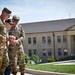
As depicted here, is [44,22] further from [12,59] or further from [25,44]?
[12,59]

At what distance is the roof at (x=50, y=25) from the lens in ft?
241

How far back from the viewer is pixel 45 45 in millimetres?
73875

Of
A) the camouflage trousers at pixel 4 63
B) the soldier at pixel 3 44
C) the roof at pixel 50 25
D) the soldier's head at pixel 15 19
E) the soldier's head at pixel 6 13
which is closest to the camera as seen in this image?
the soldier at pixel 3 44

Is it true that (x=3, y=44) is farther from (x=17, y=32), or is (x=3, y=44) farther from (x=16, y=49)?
(x=17, y=32)

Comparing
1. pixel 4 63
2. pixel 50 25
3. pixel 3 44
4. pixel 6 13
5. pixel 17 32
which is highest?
pixel 50 25

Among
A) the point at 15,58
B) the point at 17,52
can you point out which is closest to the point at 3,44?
the point at 15,58

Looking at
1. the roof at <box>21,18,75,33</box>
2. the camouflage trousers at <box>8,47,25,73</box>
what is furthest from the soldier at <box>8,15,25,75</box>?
the roof at <box>21,18,75,33</box>

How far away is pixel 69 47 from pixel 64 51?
1.62m

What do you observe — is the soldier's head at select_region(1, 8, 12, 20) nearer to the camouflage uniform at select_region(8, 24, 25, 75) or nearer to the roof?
the camouflage uniform at select_region(8, 24, 25, 75)

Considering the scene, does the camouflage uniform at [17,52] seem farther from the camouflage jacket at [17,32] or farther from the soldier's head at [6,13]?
the soldier's head at [6,13]

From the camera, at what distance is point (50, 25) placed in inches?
2985

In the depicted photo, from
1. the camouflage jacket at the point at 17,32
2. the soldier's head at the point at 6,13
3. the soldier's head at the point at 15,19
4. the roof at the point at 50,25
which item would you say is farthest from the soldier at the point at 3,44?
the roof at the point at 50,25

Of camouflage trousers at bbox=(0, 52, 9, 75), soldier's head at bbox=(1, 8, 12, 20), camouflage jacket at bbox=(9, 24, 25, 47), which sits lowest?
camouflage trousers at bbox=(0, 52, 9, 75)

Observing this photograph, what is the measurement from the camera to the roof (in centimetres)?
7356
